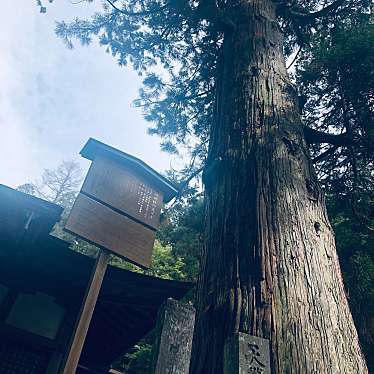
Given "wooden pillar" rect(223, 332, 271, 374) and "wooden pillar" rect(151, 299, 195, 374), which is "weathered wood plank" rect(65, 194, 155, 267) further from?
"wooden pillar" rect(223, 332, 271, 374)

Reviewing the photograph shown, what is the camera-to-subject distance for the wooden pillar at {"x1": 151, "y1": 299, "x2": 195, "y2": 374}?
3.17m

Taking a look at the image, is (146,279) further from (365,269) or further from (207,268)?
(365,269)

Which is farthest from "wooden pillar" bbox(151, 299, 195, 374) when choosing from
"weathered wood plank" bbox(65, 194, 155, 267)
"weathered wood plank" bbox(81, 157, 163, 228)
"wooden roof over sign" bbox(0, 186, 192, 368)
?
"weathered wood plank" bbox(81, 157, 163, 228)

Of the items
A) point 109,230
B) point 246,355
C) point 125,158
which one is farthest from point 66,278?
point 246,355

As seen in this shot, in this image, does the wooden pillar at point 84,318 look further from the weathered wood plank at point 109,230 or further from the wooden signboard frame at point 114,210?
the weathered wood plank at point 109,230

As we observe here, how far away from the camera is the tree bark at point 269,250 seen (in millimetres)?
1535

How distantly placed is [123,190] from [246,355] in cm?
337

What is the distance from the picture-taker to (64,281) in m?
5.27

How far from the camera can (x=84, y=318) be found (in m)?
3.46

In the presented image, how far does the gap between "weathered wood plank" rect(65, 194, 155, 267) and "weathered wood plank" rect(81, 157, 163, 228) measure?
126 millimetres

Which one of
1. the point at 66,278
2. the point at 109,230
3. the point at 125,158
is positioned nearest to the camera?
the point at 109,230

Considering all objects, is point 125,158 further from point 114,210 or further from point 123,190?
point 114,210

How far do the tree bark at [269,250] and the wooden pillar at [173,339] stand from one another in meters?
1.51

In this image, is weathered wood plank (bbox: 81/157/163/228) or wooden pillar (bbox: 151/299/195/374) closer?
wooden pillar (bbox: 151/299/195/374)
